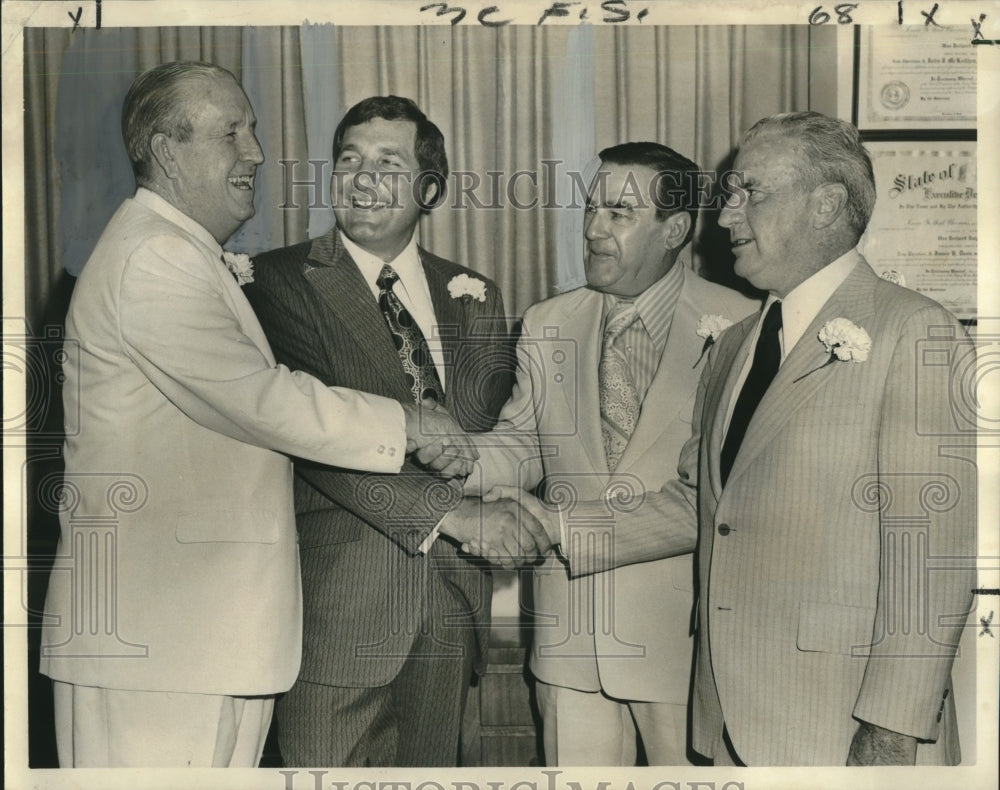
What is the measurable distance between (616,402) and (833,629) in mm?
868

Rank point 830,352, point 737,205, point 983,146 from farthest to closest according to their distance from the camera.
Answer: point 983,146 → point 737,205 → point 830,352

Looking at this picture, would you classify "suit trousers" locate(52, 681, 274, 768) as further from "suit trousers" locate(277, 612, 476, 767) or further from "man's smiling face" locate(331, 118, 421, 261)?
"man's smiling face" locate(331, 118, 421, 261)

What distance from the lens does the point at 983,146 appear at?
3.54 metres

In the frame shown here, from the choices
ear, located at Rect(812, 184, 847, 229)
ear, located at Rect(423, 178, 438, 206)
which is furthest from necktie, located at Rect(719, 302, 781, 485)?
ear, located at Rect(423, 178, 438, 206)

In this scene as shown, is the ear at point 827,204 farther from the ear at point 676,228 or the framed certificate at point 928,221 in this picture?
the ear at point 676,228

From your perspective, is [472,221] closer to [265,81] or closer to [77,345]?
[265,81]

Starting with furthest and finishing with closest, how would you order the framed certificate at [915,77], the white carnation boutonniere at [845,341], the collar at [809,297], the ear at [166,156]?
the framed certificate at [915,77] → the ear at [166,156] → the collar at [809,297] → the white carnation boutonniere at [845,341]

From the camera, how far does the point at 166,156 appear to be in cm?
329

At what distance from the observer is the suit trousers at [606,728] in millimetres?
3361

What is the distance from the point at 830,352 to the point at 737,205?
1.74 feet

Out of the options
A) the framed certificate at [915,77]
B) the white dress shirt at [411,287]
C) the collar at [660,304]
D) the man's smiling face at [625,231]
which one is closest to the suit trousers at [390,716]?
the white dress shirt at [411,287]

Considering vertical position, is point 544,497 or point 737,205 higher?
point 737,205

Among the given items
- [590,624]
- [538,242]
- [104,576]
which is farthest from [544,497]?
[104,576]

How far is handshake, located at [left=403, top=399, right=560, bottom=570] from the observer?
3.38 m
